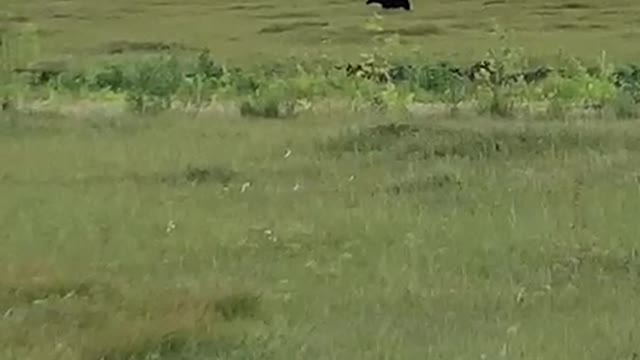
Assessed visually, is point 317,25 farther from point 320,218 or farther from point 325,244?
point 325,244

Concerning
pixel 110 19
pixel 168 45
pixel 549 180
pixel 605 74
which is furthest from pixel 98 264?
pixel 110 19

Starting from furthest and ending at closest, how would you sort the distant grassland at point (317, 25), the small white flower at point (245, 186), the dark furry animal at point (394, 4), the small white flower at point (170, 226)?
the dark furry animal at point (394, 4), the distant grassland at point (317, 25), the small white flower at point (245, 186), the small white flower at point (170, 226)

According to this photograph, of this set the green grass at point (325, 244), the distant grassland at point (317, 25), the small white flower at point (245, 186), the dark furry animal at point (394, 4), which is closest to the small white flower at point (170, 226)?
the green grass at point (325, 244)

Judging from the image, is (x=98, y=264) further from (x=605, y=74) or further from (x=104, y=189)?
(x=605, y=74)

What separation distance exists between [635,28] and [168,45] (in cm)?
1607

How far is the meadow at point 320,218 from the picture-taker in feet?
31.3

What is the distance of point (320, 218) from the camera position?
14.1 metres

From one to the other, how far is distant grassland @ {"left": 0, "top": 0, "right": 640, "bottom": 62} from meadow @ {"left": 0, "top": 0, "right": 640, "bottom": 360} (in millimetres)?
19227

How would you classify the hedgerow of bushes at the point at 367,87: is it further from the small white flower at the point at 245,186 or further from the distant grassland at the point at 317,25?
the distant grassland at the point at 317,25

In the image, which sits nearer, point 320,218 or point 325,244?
point 325,244

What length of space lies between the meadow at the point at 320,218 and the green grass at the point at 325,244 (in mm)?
28

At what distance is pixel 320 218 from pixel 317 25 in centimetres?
4639

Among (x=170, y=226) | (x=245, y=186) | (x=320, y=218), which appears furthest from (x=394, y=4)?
(x=170, y=226)

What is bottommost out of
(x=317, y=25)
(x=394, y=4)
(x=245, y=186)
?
(x=394, y=4)
